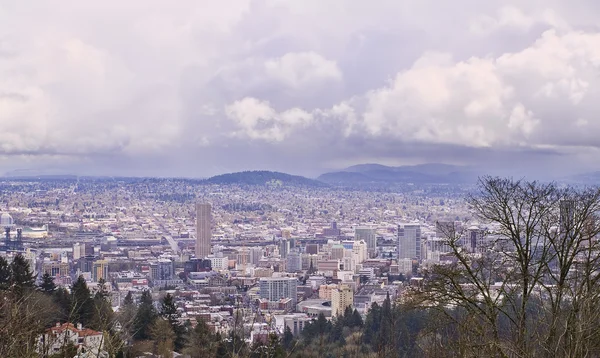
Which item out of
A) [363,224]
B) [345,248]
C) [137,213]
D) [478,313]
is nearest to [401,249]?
[345,248]

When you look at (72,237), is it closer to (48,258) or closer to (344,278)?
(48,258)

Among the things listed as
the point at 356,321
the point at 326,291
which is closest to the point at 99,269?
the point at 326,291

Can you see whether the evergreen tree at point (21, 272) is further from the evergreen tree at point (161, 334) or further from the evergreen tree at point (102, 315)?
the evergreen tree at point (161, 334)

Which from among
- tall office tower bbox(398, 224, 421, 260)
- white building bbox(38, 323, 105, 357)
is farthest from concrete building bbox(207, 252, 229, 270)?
white building bbox(38, 323, 105, 357)

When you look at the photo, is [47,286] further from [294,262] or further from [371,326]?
[294,262]

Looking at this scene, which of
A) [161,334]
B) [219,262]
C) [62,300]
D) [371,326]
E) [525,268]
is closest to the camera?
A: [525,268]

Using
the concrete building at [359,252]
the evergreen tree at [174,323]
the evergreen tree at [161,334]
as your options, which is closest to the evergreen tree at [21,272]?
the evergreen tree at [161,334]

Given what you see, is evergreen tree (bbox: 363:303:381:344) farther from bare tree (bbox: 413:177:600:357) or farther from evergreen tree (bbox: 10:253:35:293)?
bare tree (bbox: 413:177:600:357)
